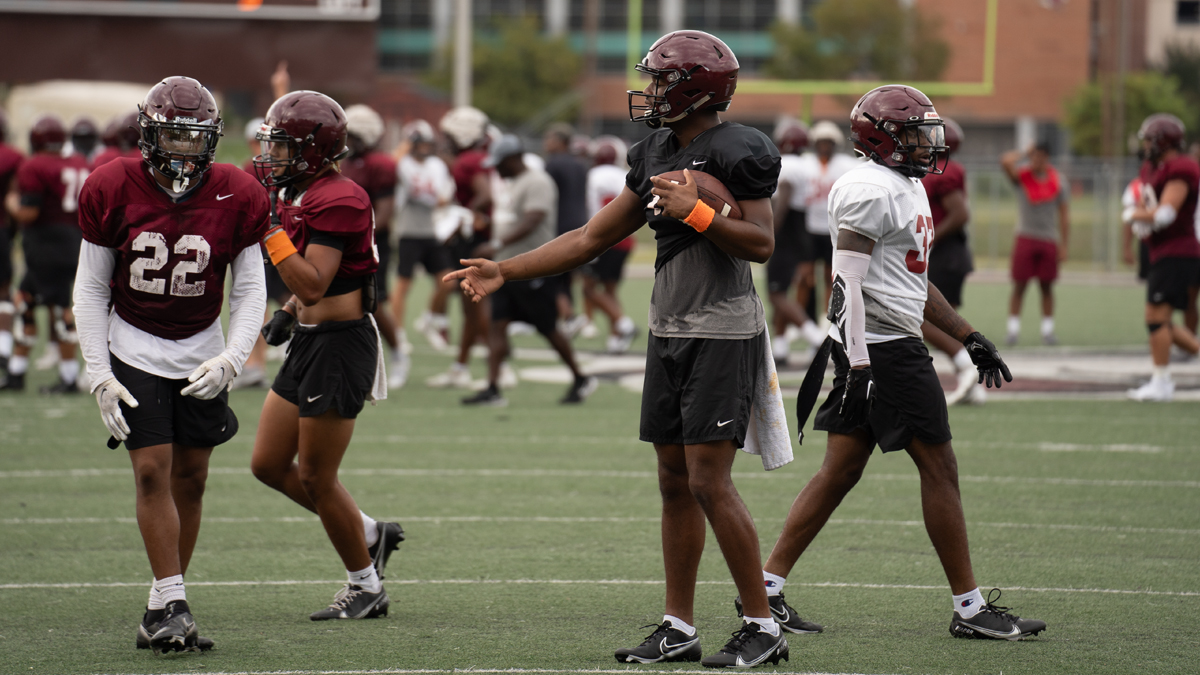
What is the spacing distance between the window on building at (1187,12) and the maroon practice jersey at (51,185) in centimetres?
6576

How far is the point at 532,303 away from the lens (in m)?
10.1

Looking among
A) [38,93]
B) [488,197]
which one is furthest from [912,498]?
[38,93]

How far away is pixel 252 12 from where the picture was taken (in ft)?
53.8

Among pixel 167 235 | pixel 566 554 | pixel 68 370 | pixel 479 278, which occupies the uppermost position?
pixel 167 235

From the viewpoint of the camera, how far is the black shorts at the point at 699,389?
4316 millimetres

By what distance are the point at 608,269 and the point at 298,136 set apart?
9.37m

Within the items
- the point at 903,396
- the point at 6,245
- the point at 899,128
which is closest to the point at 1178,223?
the point at 899,128

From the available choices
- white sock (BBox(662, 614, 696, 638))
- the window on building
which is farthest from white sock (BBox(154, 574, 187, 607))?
the window on building

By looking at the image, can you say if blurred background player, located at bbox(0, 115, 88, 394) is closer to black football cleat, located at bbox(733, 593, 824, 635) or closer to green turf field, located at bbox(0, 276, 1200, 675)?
green turf field, located at bbox(0, 276, 1200, 675)

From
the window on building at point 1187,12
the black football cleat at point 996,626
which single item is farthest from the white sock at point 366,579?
the window on building at point 1187,12

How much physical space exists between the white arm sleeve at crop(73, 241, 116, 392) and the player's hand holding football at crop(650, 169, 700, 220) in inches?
75.3

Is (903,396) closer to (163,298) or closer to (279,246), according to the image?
(279,246)

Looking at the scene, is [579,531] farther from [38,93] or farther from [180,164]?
[38,93]

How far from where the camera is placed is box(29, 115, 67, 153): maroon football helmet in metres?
10.7
